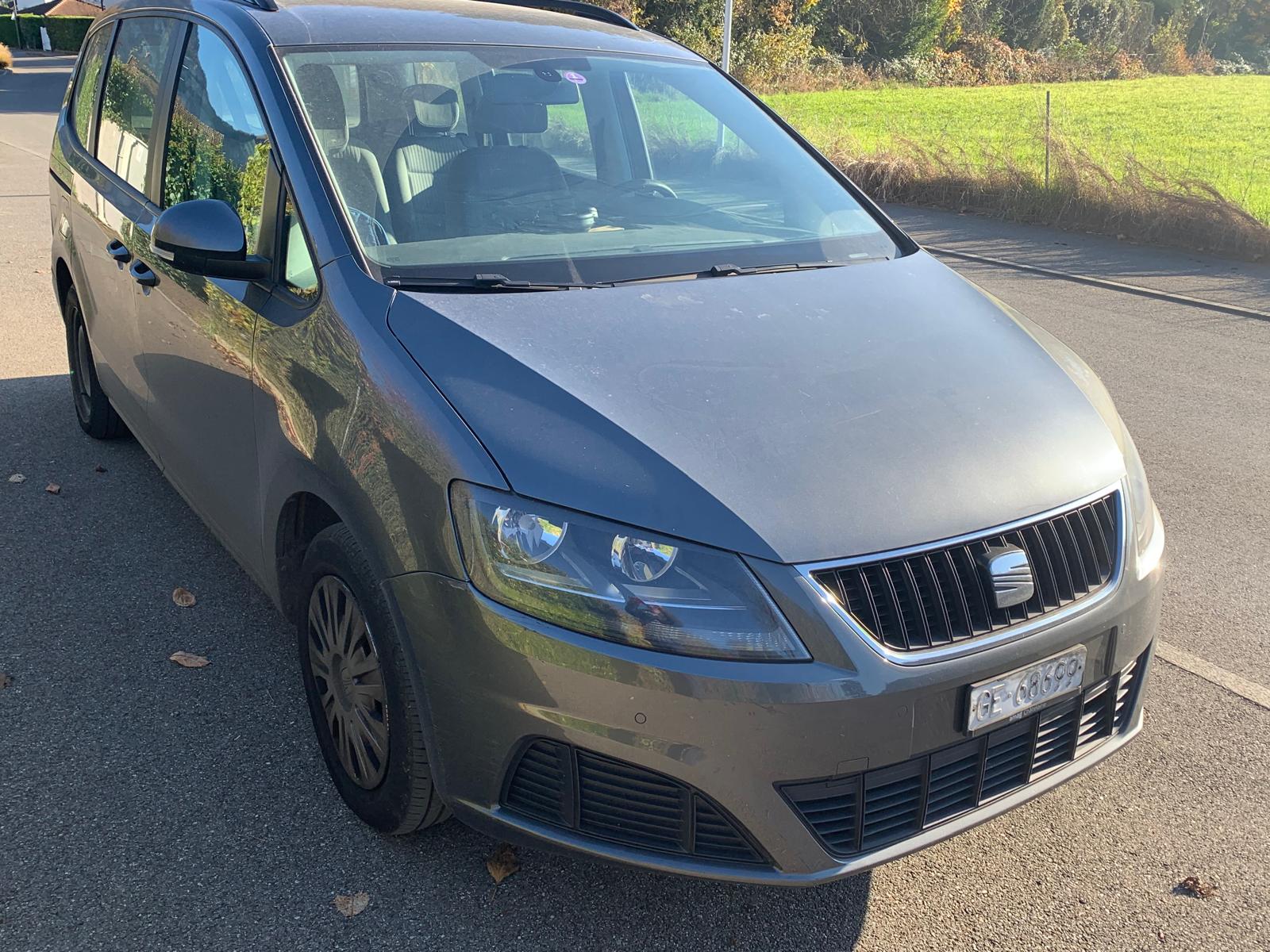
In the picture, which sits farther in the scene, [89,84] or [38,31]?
[38,31]

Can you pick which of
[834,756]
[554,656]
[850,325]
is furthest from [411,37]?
[834,756]

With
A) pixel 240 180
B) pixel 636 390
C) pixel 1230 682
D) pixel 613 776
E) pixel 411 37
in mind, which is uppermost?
pixel 411 37

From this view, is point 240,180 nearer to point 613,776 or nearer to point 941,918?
point 613,776

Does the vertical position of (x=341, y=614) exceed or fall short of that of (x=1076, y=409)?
it falls short

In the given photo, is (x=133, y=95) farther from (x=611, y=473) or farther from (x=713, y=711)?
(x=713, y=711)

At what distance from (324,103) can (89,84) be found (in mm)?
2480

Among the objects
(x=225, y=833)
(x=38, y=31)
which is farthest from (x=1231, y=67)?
(x=225, y=833)

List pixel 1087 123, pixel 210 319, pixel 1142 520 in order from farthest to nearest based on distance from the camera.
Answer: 1. pixel 1087 123
2. pixel 210 319
3. pixel 1142 520

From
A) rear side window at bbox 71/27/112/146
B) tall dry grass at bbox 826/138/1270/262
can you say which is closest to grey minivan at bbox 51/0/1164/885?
rear side window at bbox 71/27/112/146

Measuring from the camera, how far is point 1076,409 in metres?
2.68

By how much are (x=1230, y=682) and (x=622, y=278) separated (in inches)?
89.0

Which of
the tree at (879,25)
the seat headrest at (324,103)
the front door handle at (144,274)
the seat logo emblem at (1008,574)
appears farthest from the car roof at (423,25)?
the tree at (879,25)

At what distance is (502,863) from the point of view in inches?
104

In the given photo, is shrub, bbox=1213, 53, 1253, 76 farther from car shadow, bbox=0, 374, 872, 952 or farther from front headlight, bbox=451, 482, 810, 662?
front headlight, bbox=451, 482, 810, 662
